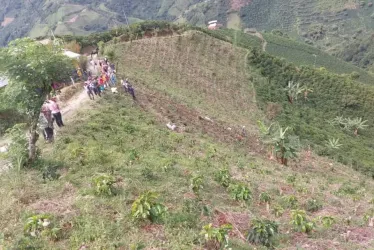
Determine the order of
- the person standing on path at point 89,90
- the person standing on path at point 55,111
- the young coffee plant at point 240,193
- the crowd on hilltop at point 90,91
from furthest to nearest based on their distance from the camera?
the person standing on path at point 89,90 → the person standing on path at point 55,111 → the crowd on hilltop at point 90,91 → the young coffee plant at point 240,193

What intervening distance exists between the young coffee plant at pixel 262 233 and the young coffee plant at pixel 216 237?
1.30 metres

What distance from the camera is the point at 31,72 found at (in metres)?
13.0

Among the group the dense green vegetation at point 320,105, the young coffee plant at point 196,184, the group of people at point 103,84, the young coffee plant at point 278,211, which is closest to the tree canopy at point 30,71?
the young coffee plant at point 196,184

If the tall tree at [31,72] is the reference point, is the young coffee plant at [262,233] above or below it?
below

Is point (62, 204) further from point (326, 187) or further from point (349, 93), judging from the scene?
point (349, 93)

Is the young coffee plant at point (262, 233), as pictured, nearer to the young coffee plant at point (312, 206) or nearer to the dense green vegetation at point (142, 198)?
the dense green vegetation at point (142, 198)

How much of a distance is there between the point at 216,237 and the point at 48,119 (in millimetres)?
11192

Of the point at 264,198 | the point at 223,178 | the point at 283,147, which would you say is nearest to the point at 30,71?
the point at 223,178

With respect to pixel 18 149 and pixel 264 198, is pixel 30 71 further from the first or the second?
pixel 264 198

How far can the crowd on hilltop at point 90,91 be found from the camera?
667 inches

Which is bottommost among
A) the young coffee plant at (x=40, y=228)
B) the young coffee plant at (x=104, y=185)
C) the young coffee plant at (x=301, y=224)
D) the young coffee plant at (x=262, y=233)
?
the young coffee plant at (x=301, y=224)

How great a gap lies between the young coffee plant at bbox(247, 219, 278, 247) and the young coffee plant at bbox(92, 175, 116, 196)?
4.39m

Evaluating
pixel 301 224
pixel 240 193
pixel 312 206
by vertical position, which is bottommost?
pixel 312 206

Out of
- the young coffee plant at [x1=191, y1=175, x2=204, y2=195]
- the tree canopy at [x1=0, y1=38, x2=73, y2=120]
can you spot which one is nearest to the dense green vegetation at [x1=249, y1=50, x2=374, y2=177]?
the young coffee plant at [x1=191, y1=175, x2=204, y2=195]
